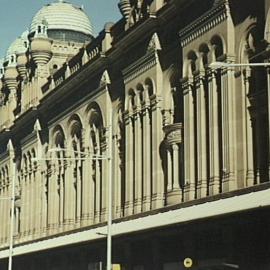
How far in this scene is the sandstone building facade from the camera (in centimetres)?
3403

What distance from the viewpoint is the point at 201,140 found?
37906mm

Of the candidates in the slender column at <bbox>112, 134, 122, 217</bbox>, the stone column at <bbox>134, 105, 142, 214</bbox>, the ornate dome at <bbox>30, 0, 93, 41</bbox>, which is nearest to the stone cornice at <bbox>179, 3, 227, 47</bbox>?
the stone column at <bbox>134, 105, 142, 214</bbox>

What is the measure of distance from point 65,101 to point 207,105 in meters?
21.2

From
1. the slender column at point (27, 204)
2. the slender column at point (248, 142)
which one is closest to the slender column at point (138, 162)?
the slender column at point (248, 142)

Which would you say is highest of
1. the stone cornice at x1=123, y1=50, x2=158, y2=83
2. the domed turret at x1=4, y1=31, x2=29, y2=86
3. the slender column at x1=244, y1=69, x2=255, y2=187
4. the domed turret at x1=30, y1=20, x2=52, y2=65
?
the domed turret at x1=4, y1=31, x2=29, y2=86

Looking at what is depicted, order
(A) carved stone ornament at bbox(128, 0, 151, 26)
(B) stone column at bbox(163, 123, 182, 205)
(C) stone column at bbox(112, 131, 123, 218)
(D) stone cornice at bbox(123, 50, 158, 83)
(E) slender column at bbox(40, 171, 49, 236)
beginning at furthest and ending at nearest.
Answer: (E) slender column at bbox(40, 171, 49, 236) < (C) stone column at bbox(112, 131, 123, 218) < (A) carved stone ornament at bbox(128, 0, 151, 26) < (D) stone cornice at bbox(123, 50, 158, 83) < (B) stone column at bbox(163, 123, 182, 205)

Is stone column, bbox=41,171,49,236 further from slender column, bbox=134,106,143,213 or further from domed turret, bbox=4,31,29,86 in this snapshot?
slender column, bbox=134,106,143,213

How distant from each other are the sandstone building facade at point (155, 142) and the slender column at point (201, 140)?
0.17 feet

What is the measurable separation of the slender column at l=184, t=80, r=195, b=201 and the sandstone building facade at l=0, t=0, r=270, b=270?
0.17ft

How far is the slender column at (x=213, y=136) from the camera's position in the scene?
36.2 m

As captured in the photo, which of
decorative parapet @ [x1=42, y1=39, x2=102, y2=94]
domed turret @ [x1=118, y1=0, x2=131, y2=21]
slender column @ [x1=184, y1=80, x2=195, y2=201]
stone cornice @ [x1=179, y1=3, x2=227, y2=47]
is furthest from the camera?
decorative parapet @ [x1=42, y1=39, x2=102, y2=94]

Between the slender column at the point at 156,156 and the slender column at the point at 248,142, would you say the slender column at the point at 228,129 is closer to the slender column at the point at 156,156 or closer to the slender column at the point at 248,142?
the slender column at the point at 248,142

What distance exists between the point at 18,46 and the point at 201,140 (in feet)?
161

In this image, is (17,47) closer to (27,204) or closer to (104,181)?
(27,204)
